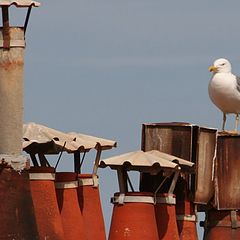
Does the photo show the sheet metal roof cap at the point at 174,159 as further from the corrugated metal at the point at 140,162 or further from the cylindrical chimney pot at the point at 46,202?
the cylindrical chimney pot at the point at 46,202

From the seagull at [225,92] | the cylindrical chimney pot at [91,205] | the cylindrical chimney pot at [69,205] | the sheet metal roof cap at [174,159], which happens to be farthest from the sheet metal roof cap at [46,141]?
the seagull at [225,92]

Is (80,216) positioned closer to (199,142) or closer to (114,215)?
(114,215)

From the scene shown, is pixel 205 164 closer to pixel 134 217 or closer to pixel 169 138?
pixel 169 138

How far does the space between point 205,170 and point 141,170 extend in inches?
161

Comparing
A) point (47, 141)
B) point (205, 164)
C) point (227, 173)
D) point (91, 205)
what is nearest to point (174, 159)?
point (91, 205)

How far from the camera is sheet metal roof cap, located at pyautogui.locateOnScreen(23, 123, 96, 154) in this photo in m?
50.3

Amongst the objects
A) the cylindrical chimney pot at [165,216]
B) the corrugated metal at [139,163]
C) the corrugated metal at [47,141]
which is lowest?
the cylindrical chimney pot at [165,216]

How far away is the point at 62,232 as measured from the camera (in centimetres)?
4875

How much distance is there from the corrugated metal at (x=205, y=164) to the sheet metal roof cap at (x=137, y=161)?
3081mm

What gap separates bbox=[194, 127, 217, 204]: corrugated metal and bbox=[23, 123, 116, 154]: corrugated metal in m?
3.81

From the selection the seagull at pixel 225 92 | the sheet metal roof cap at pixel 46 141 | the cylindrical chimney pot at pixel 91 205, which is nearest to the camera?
the sheet metal roof cap at pixel 46 141

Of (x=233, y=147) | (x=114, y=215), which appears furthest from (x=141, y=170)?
(x=233, y=147)

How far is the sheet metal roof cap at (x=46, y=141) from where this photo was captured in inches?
1979

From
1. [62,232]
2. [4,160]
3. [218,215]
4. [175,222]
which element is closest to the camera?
[4,160]
